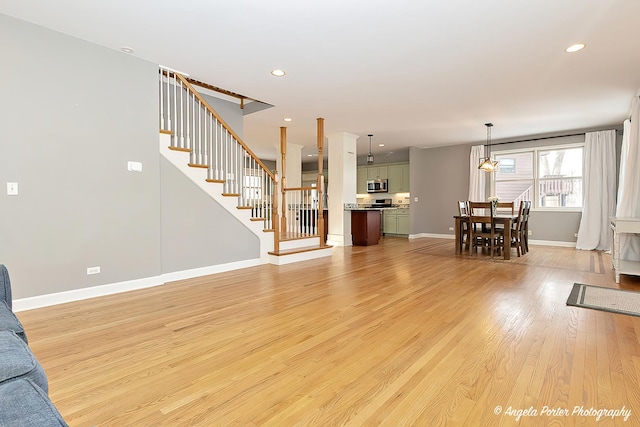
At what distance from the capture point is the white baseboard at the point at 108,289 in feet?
10.1

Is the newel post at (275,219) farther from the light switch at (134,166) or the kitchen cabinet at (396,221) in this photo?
the kitchen cabinet at (396,221)

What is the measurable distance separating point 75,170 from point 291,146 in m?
6.16

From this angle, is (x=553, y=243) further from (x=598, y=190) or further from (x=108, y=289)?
(x=108, y=289)

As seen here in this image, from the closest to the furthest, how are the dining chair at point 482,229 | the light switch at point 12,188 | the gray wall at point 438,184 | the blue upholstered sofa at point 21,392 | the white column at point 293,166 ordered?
the blue upholstered sofa at point 21,392 < the light switch at point 12,188 < the dining chair at point 482,229 < the white column at point 293,166 < the gray wall at point 438,184

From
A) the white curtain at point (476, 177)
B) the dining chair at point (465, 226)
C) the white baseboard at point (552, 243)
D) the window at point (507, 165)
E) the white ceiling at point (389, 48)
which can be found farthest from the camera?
the white curtain at point (476, 177)

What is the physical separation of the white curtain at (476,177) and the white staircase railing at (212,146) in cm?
592

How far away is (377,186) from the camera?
34.9ft

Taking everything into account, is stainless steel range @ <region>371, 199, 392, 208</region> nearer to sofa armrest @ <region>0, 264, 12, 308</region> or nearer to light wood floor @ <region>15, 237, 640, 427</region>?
light wood floor @ <region>15, 237, 640, 427</region>

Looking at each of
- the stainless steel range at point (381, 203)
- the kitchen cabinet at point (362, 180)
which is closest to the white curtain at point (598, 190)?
the stainless steel range at point (381, 203)

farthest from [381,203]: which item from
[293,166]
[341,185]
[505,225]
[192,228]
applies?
[192,228]

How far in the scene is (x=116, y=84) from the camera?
3.65m

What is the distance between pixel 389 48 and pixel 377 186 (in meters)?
7.21

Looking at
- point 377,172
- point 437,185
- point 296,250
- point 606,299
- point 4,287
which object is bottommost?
point 606,299

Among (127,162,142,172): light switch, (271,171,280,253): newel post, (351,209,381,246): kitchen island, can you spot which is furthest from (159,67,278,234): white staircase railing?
(351,209,381,246): kitchen island
